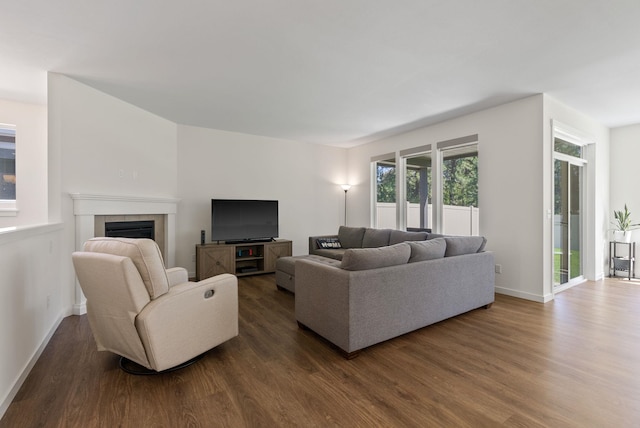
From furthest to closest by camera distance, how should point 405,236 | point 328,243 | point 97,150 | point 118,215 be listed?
1. point 328,243
2. point 405,236
3. point 118,215
4. point 97,150

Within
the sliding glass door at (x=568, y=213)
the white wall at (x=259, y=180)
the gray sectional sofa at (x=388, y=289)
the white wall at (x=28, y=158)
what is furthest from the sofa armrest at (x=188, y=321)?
the sliding glass door at (x=568, y=213)

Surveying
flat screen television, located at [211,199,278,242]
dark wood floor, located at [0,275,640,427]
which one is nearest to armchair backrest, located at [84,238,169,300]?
→ dark wood floor, located at [0,275,640,427]

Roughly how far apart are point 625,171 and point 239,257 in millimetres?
6782

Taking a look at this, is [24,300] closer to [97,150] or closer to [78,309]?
[78,309]

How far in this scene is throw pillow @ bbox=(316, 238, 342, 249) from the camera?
202 inches

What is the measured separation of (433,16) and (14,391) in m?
3.78

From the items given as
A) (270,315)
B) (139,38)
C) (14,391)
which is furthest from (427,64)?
(14,391)

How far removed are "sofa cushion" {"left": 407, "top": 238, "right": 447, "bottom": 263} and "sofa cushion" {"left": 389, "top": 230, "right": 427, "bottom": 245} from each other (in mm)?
1268

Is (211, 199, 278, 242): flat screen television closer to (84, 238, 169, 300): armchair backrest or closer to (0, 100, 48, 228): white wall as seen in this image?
(0, 100, 48, 228): white wall

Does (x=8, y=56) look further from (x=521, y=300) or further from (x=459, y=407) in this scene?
(x=521, y=300)

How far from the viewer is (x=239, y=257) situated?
498 centimetres

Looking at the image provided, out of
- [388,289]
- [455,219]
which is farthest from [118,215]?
[455,219]

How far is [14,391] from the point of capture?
1813 millimetres

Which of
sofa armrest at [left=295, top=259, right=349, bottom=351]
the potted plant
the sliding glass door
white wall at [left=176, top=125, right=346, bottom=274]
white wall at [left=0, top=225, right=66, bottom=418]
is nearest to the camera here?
white wall at [left=0, top=225, right=66, bottom=418]
